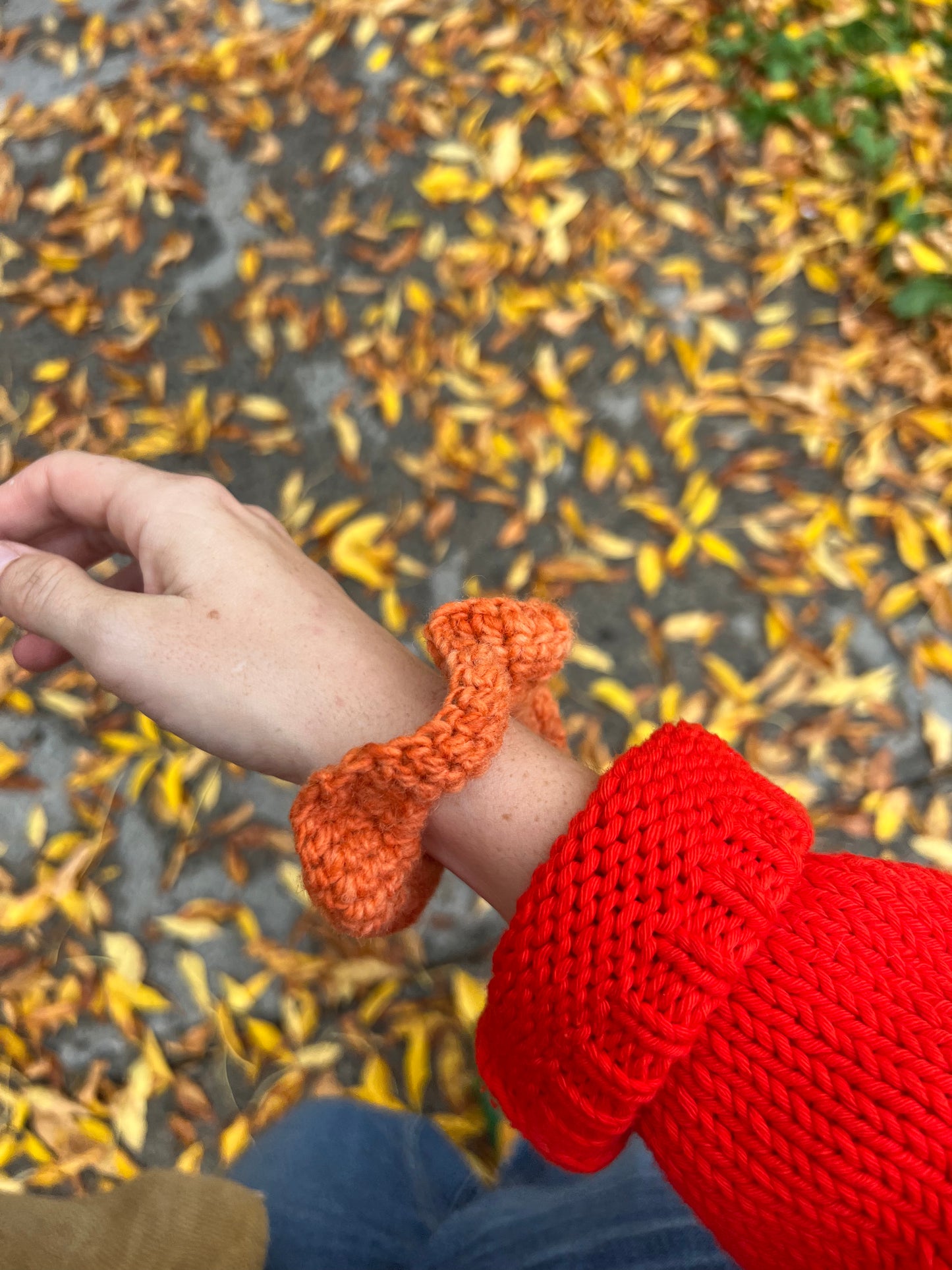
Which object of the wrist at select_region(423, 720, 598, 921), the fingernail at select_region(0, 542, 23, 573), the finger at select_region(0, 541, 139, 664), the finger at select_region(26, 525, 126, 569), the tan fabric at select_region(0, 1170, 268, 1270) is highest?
the fingernail at select_region(0, 542, 23, 573)

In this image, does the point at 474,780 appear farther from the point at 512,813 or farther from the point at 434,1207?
the point at 434,1207

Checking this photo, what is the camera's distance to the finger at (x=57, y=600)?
1404mm

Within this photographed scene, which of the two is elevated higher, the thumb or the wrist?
the thumb

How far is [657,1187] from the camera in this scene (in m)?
1.41

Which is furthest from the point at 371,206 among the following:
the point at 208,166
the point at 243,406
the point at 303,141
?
the point at 243,406

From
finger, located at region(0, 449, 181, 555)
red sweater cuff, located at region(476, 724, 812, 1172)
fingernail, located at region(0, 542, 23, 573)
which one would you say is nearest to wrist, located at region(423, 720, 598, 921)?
red sweater cuff, located at region(476, 724, 812, 1172)

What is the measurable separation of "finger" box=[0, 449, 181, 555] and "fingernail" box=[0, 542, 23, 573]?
0.38 feet

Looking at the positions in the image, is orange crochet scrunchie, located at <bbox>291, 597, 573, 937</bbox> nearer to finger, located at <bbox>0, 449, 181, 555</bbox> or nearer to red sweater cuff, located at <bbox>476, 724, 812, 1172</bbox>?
red sweater cuff, located at <bbox>476, 724, 812, 1172</bbox>

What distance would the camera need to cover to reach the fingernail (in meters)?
1.56

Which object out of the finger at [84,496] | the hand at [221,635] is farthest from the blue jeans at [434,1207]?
the finger at [84,496]

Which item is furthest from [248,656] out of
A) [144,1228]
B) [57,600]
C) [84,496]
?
[144,1228]

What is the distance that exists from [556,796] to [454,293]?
210 centimetres

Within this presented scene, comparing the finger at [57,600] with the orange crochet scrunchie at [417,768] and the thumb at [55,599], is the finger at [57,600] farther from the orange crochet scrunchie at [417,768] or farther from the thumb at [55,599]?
the orange crochet scrunchie at [417,768]

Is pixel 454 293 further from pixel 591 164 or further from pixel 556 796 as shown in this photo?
pixel 556 796
